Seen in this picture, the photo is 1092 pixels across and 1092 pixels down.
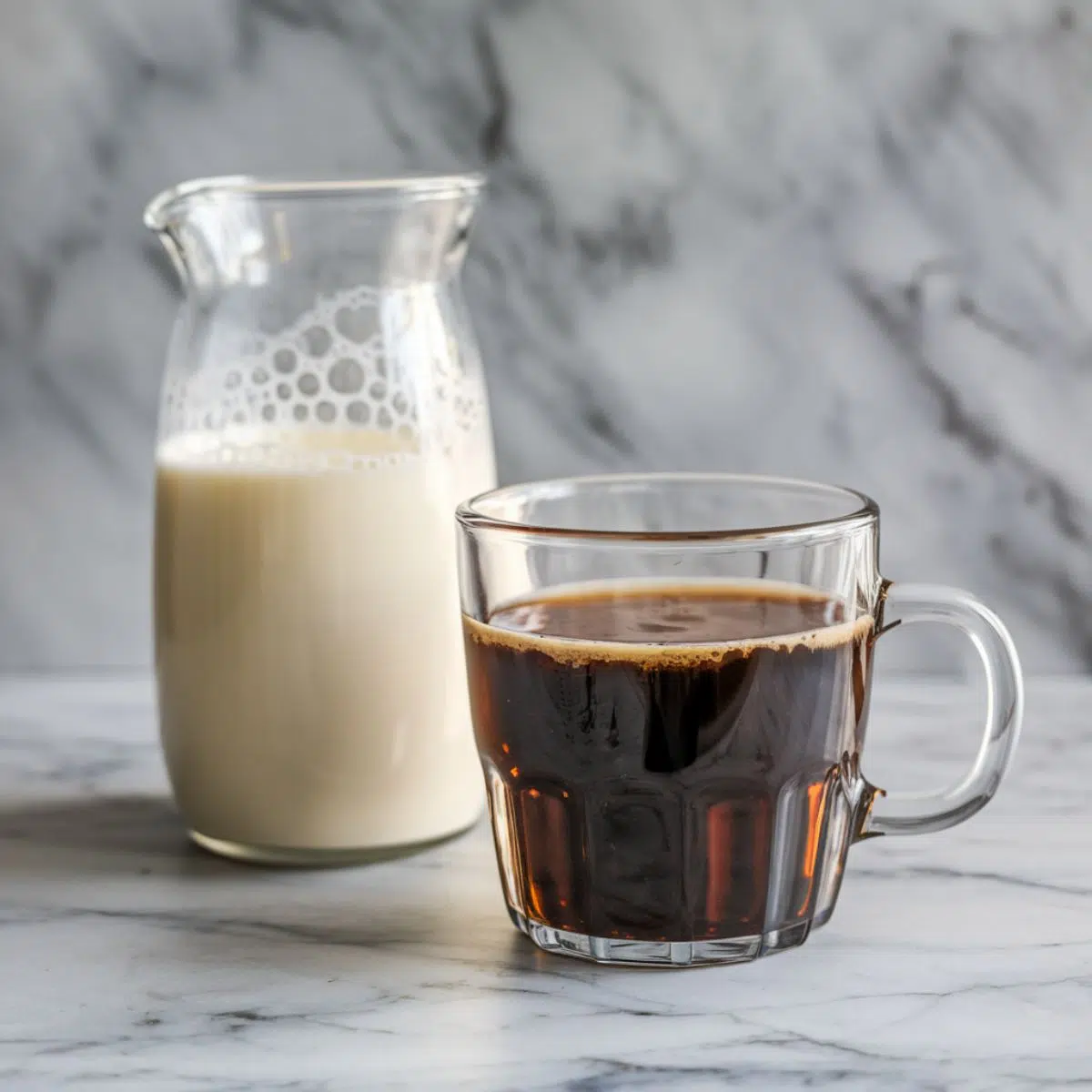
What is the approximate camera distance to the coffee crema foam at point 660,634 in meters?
0.60

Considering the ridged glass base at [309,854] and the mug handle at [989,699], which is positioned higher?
the mug handle at [989,699]

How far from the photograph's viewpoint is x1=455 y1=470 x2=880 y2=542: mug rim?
0.59 meters

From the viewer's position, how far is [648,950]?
631 millimetres

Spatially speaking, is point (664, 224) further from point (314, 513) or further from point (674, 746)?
point (674, 746)

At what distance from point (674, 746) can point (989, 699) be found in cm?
15

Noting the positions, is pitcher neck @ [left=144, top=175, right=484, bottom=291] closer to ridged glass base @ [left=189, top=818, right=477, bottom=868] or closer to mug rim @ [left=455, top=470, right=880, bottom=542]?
mug rim @ [left=455, top=470, right=880, bottom=542]

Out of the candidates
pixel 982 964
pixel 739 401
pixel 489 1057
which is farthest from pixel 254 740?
pixel 739 401

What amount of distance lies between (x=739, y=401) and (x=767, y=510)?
0.37m

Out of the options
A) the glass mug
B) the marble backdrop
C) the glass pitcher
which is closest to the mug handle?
the glass mug

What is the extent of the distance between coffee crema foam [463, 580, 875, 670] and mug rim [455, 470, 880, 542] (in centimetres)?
2

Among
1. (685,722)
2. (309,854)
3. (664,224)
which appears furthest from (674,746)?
(664,224)

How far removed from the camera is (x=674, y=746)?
604 millimetres

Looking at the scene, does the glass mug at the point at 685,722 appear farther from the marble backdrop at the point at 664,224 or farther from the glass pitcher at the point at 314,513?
the marble backdrop at the point at 664,224

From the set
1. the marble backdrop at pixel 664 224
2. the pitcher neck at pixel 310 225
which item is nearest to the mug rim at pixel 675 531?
the pitcher neck at pixel 310 225
